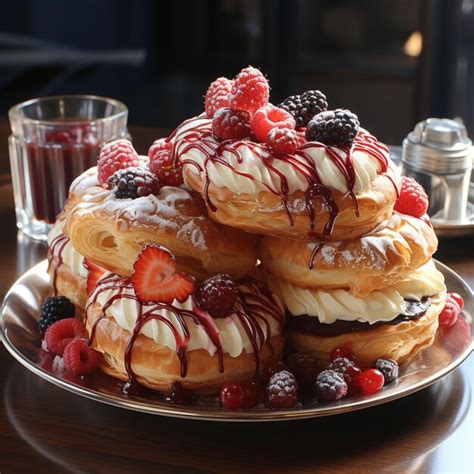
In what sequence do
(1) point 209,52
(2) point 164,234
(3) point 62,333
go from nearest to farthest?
(2) point 164,234
(3) point 62,333
(1) point 209,52

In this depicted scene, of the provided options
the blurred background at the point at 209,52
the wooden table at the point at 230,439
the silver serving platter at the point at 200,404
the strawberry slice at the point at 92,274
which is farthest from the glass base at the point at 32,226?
the blurred background at the point at 209,52

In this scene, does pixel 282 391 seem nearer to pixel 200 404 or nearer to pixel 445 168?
pixel 200 404

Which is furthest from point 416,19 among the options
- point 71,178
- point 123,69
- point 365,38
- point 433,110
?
point 71,178

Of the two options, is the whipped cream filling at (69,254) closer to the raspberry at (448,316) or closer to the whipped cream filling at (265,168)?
the whipped cream filling at (265,168)

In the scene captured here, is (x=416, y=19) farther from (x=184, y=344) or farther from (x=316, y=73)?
(x=184, y=344)

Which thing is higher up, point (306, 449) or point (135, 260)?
point (135, 260)

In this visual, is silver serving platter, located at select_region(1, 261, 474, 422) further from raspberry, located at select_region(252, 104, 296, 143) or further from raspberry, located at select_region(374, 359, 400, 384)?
raspberry, located at select_region(252, 104, 296, 143)

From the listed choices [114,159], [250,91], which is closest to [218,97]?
[250,91]
